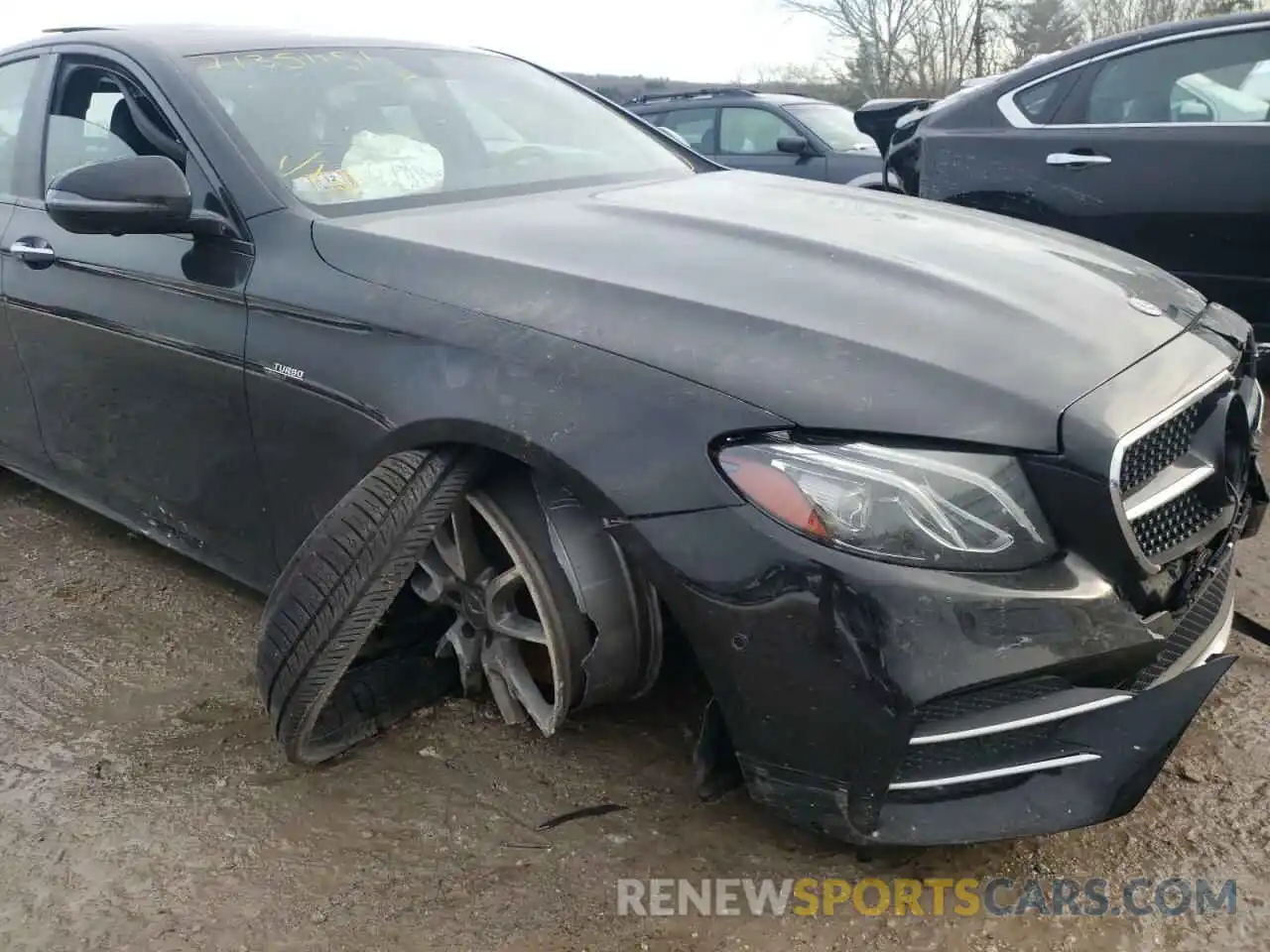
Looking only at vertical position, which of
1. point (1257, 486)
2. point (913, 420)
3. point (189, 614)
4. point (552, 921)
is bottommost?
point (189, 614)

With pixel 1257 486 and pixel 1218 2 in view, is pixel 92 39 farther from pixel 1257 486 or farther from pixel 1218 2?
pixel 1218 2

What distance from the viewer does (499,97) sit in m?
3.24

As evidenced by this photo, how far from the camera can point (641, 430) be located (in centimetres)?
182

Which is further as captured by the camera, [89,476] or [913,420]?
[89,476]

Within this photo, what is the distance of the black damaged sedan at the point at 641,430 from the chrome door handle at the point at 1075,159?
1.97 metres

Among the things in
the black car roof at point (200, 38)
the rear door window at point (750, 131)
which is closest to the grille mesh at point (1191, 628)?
the black car roof at point (200, 38)

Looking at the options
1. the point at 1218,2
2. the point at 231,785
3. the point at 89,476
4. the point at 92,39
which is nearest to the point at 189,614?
the point at 89,476

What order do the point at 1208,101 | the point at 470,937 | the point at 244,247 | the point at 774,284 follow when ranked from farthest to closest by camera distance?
1. the point at 1208,101
2. the point at 244,247
3. the point at 774,284
4. the point at 470,937

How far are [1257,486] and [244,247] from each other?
2223mm

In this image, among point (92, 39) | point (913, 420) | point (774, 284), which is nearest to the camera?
point (913, 420)

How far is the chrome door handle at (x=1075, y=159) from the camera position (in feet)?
14.4

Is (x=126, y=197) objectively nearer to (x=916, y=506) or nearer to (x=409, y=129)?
(x=409, y=129)

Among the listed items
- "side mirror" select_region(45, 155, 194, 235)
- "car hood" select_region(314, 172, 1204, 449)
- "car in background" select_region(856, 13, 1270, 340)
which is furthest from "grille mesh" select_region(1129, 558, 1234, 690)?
"car in background" select_region(856, 13, 1270, 340)

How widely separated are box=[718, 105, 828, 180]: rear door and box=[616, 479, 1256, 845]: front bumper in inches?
305
